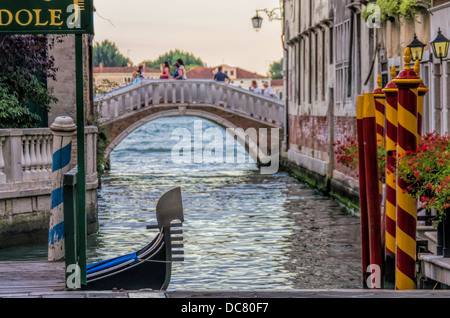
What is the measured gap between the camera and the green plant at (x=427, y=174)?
6102mm

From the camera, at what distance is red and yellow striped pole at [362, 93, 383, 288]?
6.84 meters

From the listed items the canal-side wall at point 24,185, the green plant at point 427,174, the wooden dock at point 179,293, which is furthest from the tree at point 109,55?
the wooden dock at point 179,293

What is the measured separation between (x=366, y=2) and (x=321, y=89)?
15.4ft

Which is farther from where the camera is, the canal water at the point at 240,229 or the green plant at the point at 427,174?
the canal water at the point at 240,229

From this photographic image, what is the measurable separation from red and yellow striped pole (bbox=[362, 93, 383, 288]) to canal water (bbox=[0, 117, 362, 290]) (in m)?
1.47

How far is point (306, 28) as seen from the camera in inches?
813

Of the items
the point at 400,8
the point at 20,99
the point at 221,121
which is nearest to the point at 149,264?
the point at 400,8

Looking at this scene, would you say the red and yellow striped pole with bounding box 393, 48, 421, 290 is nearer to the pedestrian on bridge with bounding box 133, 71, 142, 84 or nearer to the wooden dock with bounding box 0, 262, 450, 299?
the wooden dock with bounding box 0, 262, 450, 299

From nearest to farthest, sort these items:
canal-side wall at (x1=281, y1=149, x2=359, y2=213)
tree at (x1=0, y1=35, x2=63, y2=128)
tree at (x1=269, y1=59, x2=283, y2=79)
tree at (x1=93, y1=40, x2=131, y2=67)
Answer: tree at (x1=0, y1=35, x2=63, y2=128), canal-side wall at (x1=281, y1=149, x2=359, y2=213), tree at (x1=93, y1=40, x2=131, y2=67), tree at (x1=269, y1=59, x2=283, y2=79)

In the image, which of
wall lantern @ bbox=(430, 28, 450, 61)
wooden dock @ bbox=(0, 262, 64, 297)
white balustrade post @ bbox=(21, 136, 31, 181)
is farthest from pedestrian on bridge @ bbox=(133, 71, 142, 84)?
wooden dock @ bbox=(0, 262, 64, 297)

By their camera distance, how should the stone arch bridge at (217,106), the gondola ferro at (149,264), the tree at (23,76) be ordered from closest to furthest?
the gondola ferro at (149,264) < the tree at (23,76) < the stone arch bridge at (217,106)

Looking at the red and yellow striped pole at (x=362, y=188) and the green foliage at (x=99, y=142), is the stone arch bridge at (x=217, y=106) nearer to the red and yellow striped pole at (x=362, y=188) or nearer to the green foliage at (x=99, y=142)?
the green foliage at (x=99, y=142)

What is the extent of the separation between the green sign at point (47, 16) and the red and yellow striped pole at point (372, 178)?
2.71 meters
